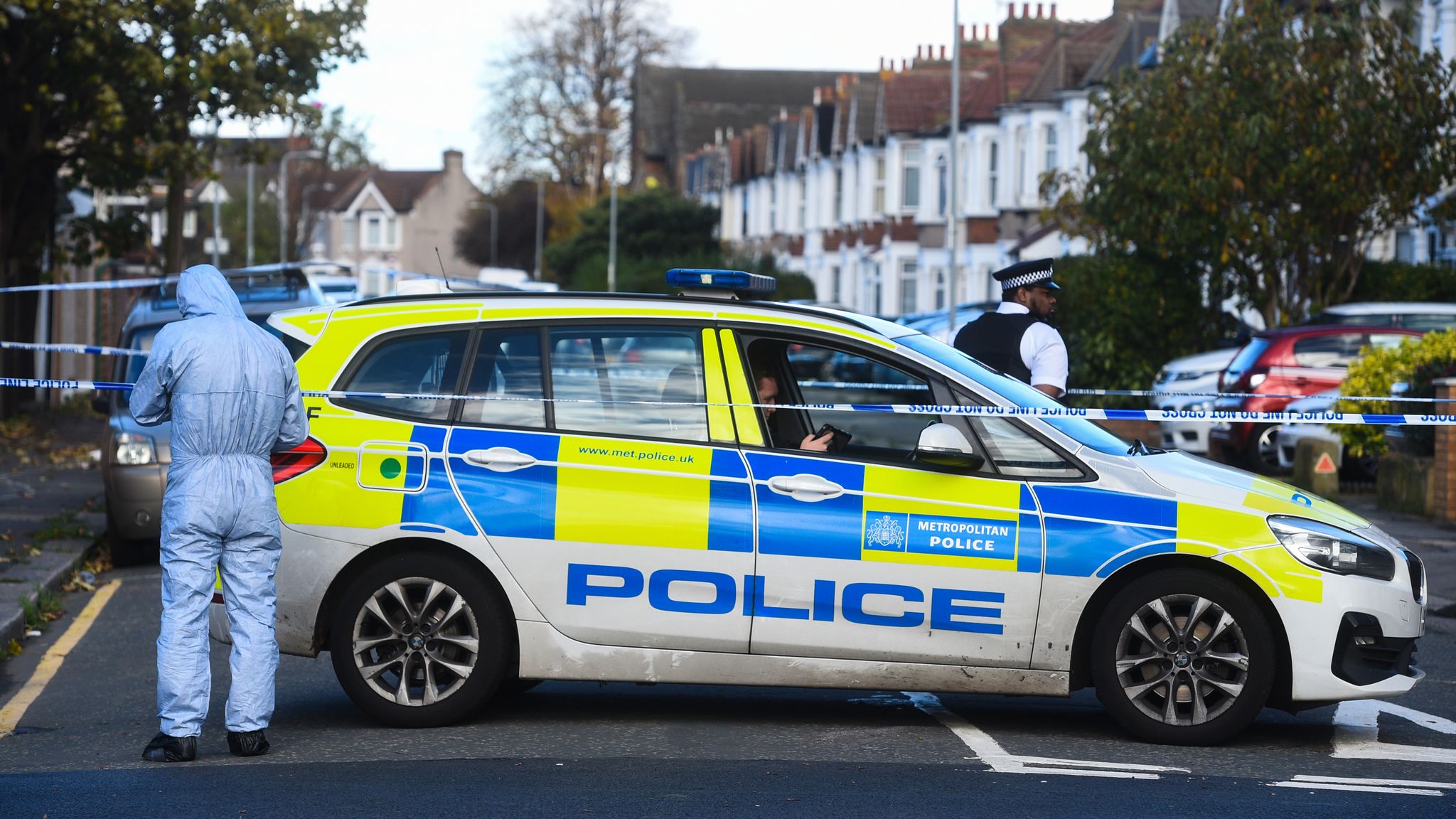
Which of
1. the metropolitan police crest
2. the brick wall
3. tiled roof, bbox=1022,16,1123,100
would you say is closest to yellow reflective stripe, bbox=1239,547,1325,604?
the metropolitan police crest

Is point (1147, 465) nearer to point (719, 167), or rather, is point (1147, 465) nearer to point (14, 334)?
point (14, 334)

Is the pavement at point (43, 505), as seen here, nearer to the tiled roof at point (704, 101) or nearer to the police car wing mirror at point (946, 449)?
the police car wing mirror at point (946, 449)

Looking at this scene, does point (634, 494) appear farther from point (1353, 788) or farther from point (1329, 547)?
point (1353, 788)

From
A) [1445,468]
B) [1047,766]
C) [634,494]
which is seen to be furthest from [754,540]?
[1445,468]

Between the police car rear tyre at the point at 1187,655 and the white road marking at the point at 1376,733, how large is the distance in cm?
47

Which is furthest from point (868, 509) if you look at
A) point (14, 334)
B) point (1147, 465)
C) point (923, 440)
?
point (14, 334)

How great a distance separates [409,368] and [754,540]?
153cm

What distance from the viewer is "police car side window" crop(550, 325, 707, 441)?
6773mm

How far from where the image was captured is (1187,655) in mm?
6520

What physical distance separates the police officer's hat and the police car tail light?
3.61 m

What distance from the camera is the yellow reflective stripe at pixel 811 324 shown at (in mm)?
6824

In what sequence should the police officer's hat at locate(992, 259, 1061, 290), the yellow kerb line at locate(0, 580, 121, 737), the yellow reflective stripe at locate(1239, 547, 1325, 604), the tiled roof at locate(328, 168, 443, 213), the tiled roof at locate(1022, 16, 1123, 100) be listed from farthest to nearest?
the tiled roof at locate(328, 168, 443, 213), the tiled roof at locate(1022, 16, 1123, 100), the police officer's hat at locate(992, 259, 1061, 290), the yellow kerb line at locate(0, 580, 121, 737), the yellow reflective stripe at locate(1239, 547, 1325, 604)

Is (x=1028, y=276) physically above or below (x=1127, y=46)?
below

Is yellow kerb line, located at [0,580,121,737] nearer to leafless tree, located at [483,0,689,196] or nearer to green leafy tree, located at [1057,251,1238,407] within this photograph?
green leafy tree, located at [1057,251,1238,407]
